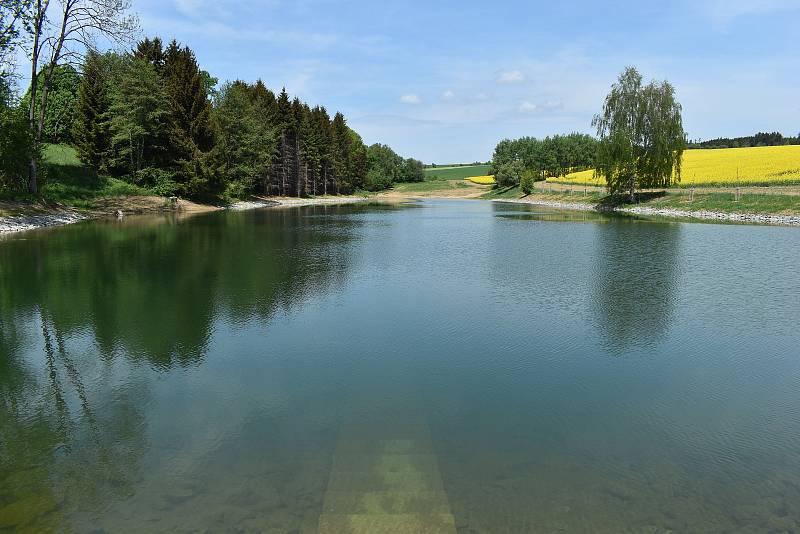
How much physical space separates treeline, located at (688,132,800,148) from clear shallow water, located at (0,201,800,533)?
117284mm

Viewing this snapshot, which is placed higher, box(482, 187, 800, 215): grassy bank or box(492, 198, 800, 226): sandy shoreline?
box(482, 187, 800, 215): grassy bank

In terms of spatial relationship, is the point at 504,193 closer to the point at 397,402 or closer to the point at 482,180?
the point at 482,180

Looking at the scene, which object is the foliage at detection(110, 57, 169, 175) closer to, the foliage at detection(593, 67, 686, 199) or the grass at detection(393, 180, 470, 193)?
the foliage at detection(593, 67, 686, 199)

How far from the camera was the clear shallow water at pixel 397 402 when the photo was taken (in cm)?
505

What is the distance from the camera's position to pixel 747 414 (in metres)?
7.28

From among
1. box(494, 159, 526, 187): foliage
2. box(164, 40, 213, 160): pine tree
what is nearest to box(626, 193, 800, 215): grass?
box(164, 40, 213, 160): pine tree

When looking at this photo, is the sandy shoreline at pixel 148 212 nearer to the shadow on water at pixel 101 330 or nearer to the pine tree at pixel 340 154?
the shadow on water at pixel 101 330

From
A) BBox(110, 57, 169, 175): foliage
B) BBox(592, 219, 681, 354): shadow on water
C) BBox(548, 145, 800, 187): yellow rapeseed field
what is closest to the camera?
BBox(592, 219, 681, 354): shadow on water

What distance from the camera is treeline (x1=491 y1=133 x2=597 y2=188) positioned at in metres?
105

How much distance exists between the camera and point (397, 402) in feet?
24.6

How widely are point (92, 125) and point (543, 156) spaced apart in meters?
88.4

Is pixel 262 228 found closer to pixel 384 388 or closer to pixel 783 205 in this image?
pixel 384 388

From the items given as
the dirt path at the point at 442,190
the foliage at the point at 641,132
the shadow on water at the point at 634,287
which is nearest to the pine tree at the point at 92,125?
the shadow on water at the point at 634,287

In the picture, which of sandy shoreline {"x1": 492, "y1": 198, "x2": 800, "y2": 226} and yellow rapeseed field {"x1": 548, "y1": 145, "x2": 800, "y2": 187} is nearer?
sandy shoreline {"x1": 492, "y1": 198, "x2": 800, "y2": 226}
